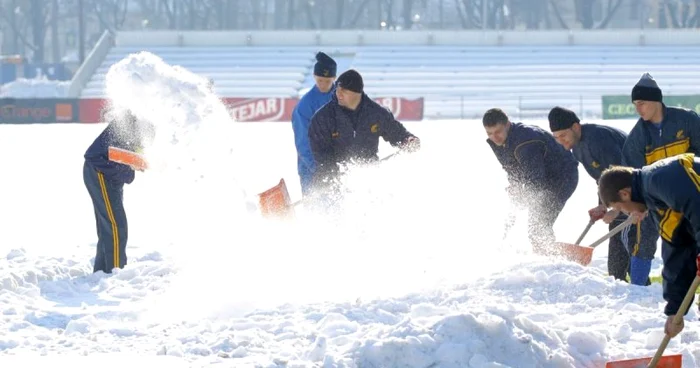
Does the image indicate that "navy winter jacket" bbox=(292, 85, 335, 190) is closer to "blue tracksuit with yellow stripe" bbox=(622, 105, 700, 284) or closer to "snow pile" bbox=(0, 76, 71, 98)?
"blue tracksuit with yellow stripe" bbox=(622, 105, 700, 284)

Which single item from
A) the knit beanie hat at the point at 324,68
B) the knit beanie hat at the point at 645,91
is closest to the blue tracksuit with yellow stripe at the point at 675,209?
the knit beanie hat at the point at 645,91

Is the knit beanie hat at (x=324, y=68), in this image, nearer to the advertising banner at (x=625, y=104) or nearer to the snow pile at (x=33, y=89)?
the advertising banner at (x=625, y=104)

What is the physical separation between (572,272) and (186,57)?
4074cm

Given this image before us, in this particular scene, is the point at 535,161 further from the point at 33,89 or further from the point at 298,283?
the point at 33,89

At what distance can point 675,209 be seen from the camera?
4.71 metres

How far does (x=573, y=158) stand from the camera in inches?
320

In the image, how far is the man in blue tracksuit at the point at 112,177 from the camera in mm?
8289

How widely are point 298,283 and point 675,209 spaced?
334cm

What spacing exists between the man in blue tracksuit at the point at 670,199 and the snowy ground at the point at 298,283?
2.27ft

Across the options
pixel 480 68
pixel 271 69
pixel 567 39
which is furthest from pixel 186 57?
pixel 567 39

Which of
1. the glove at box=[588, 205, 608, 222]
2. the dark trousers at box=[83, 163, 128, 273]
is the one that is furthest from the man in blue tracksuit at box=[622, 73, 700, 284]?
the dark trousers at box=[83, 163, 128, 273]

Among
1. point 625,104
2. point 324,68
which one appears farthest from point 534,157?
point 625,104

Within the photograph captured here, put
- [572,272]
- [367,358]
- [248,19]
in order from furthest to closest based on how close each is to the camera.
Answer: [248,19], [572,272], [367,358]

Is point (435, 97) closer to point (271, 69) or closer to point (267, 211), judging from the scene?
point (271, 69)
